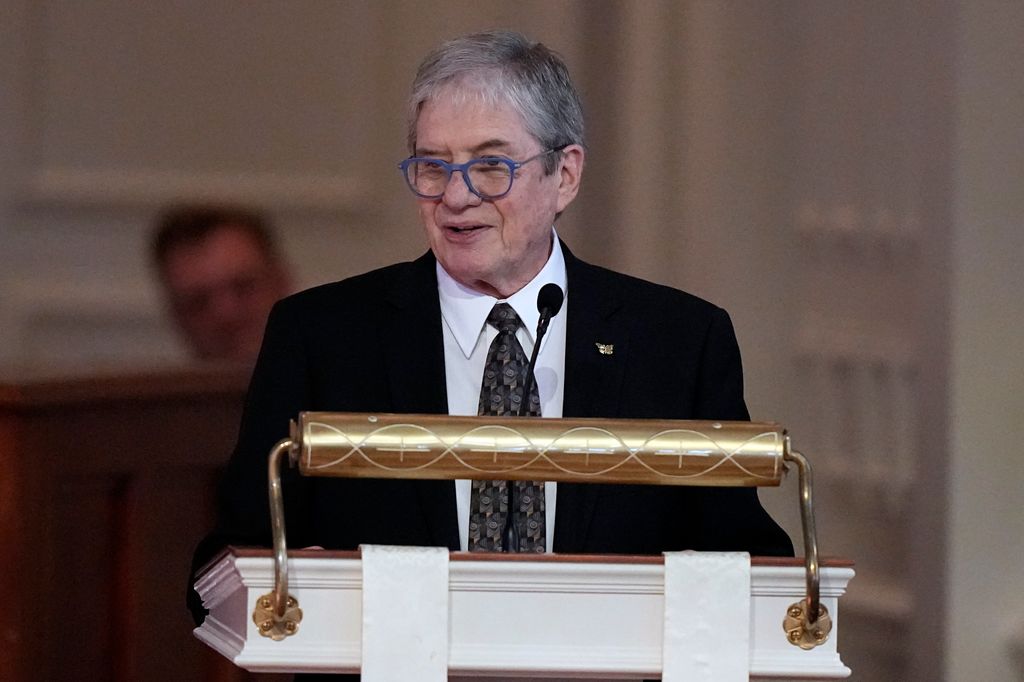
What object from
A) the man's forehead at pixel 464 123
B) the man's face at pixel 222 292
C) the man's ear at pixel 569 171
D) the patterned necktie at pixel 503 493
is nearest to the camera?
the patterned necktie at pixel 503 493

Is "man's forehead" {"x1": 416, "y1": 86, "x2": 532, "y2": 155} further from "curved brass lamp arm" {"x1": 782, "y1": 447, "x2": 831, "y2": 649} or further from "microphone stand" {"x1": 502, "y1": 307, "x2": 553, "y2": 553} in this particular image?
"curved brass lamp arm" {"x1": 782, "y1": 447, "x2": 831, "y2": 649}

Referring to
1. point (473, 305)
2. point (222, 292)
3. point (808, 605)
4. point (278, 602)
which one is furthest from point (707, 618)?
point (222, 292)

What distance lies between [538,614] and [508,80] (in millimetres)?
919

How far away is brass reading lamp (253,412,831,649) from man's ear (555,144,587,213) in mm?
833

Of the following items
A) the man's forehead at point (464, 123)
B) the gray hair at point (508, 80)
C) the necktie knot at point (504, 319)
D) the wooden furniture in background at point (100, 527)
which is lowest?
the wooden furniture in background at point (100, 527)

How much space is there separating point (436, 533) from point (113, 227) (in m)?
1.75

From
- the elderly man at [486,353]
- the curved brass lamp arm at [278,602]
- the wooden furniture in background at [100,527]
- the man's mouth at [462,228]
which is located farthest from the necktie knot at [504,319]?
the wooden furniture in background at [100,527]

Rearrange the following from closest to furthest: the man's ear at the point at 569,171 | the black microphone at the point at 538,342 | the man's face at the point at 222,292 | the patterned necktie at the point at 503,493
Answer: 1. the black microphone at the point at 538,342
2. the patterned necktie at the point at 503,493
3. the man's ear at the point at 569,171
4. the man's face at the point at 222,292

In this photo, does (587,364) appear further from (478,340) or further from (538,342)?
(538,342)

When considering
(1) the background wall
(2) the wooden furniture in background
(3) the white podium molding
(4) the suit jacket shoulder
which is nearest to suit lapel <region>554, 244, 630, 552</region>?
(4) the suit jacket shoulder

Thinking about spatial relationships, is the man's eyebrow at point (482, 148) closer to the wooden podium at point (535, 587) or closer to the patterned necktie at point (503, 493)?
the patterned necktie at point (503, 493)

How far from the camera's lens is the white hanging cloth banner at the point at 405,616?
160 cm

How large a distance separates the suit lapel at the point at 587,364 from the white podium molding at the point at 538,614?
55 centimetres

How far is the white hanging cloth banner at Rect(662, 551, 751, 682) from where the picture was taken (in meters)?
1.64
